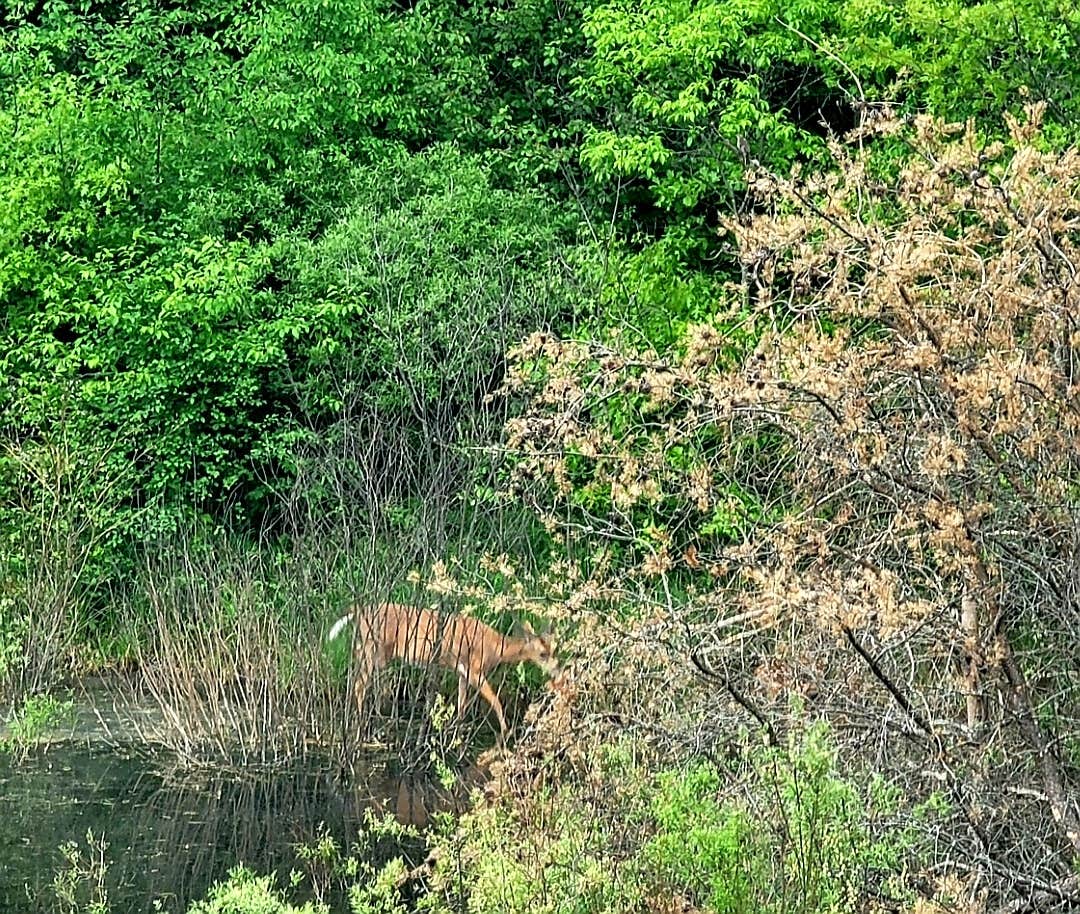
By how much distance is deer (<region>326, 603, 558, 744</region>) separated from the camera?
11.5 metres

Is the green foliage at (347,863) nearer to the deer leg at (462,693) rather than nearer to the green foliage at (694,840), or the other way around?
the green foliage at (694,840)

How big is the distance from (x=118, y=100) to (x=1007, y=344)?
45.1 feet

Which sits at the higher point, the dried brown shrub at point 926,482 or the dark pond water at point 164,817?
the dried brown shrub at point 926,482

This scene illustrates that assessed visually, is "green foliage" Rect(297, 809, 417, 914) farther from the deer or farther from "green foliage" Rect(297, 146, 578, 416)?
"green foliage" Rect(297, 146, 578, 416)

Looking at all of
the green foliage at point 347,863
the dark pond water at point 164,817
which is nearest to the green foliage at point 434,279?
the dark pond water at point 164,817

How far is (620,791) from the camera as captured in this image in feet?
22.3

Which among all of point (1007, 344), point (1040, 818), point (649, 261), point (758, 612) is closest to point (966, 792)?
point (1040, 818)

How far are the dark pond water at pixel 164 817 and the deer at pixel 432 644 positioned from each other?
0.73 meters

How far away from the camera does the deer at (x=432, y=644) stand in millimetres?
11453

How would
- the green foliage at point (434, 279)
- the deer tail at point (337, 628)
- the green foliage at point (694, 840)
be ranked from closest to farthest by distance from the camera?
the green foliage at point (694, 840), the deer tail at point (337, 628), the green foliage at point (434, 279)

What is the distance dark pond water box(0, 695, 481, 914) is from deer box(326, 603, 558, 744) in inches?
28.7

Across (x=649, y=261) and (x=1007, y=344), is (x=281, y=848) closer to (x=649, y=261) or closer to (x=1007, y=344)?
(x=1007, y=344)

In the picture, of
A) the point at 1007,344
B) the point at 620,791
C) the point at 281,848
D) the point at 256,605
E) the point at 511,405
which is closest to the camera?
the point at 1007,344

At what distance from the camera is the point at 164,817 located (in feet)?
33.8
